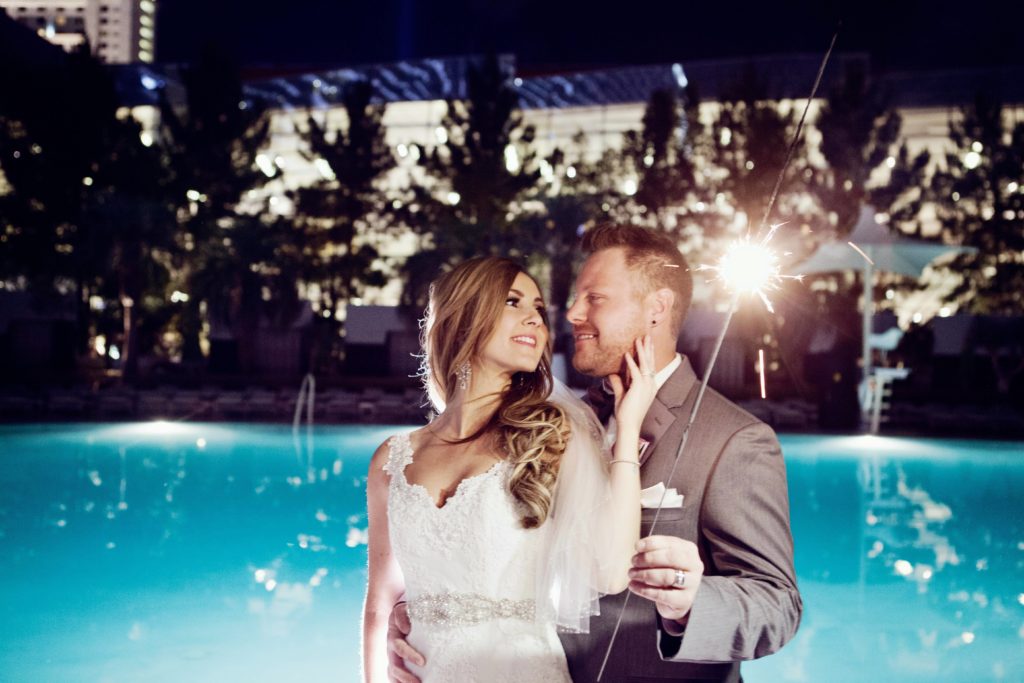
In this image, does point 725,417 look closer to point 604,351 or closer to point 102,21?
point 604,351

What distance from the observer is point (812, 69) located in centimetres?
3741

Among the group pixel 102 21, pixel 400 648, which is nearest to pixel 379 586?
pixel 400 648

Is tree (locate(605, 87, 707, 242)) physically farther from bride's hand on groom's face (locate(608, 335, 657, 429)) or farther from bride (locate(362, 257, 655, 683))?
bride's hand on groom's face (locate(608, 335, 657, 429))

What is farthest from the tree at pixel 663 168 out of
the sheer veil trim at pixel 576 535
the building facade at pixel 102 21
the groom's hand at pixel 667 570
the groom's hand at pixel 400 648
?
the building facade at pixel 102 21

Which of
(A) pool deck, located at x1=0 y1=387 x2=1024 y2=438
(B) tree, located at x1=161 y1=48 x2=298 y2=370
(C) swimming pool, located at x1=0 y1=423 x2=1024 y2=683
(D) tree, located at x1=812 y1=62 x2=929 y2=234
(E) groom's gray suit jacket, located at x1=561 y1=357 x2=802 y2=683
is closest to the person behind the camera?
(E) groom's gray suit jacket, located at x1=561 y1=357 x2=802 y2=683

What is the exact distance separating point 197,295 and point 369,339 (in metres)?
5.00

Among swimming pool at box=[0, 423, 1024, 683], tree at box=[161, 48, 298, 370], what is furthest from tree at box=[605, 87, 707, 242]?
swimming pool at box=[0, 423, 1024, 683]

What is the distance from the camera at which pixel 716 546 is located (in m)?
1.84

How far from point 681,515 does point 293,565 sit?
6643mm

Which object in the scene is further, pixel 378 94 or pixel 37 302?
pixel 378 94

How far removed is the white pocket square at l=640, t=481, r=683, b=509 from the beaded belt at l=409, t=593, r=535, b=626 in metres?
0.53

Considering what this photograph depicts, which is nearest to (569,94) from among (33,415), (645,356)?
(33,415)

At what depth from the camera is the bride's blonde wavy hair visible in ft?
7.57

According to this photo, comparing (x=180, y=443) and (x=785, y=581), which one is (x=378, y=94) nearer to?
(x=180, y=443)
